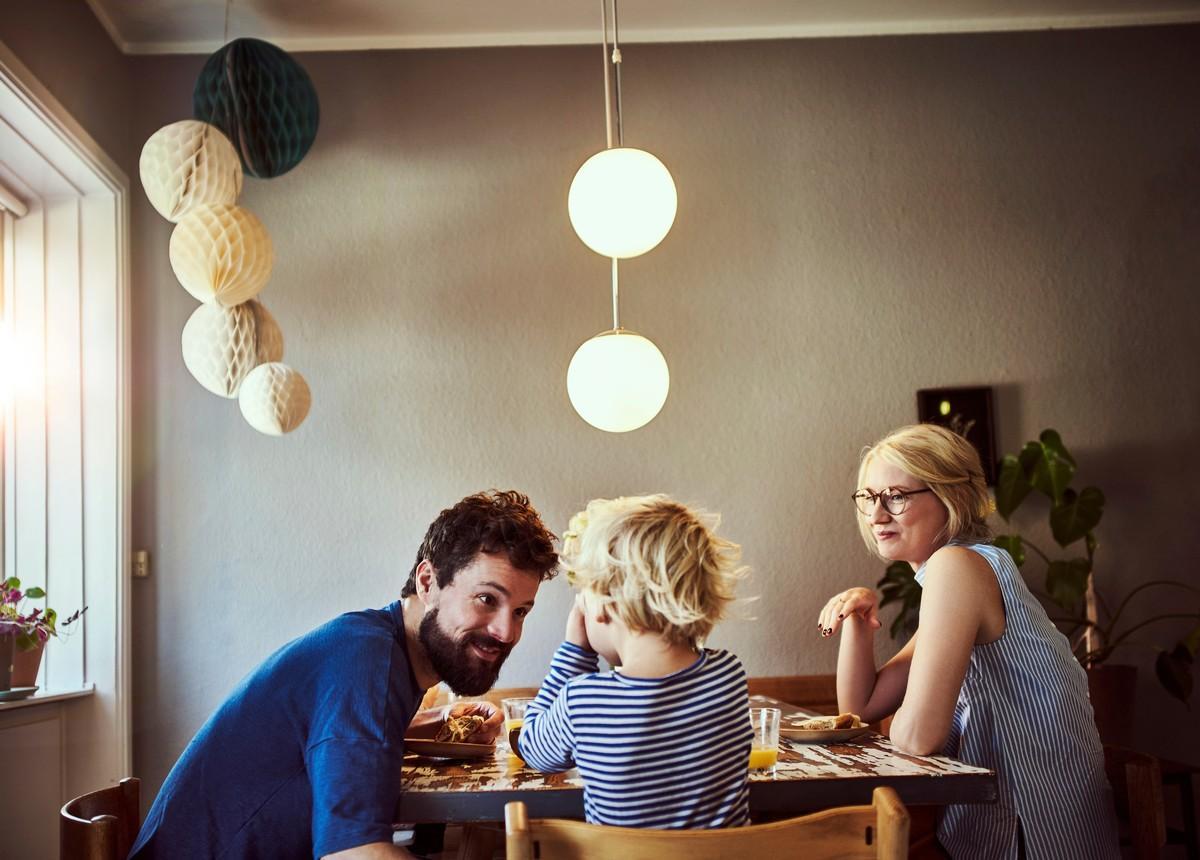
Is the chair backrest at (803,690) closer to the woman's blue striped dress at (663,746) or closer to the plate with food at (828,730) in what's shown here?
the plate with food at (828,730)

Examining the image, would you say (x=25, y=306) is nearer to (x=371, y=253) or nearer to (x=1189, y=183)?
(x=371, y=253)

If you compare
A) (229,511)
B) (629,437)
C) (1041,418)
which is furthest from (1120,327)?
(229,511)

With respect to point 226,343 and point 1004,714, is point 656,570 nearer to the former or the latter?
point 1004,714

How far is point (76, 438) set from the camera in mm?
3498

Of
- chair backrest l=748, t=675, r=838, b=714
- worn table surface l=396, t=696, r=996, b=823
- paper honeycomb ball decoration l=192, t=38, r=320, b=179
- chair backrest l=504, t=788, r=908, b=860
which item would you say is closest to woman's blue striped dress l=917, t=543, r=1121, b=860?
worn table surface l=396, t=696, r=996, b=823

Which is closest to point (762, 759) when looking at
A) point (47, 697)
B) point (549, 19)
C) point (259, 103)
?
point (47, 697)

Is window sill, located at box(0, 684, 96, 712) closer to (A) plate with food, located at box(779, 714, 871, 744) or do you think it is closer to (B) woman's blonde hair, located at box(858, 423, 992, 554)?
(A) plate with food, located at box(779, 714, 871, 744)

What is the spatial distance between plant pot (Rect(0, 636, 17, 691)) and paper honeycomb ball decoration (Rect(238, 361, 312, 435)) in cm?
86

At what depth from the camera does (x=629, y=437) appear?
12.3 ft

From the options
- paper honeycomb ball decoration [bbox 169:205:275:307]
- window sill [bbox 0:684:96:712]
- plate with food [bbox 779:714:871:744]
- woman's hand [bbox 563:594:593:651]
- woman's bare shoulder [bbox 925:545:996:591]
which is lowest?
window sill [bbox 0:684:96:712]

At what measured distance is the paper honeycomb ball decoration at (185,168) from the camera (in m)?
2.87

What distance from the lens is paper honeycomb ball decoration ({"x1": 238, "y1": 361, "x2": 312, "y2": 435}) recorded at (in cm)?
315

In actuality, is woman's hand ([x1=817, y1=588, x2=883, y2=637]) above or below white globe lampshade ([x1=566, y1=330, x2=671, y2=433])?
below

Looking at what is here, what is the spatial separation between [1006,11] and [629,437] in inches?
80.1
